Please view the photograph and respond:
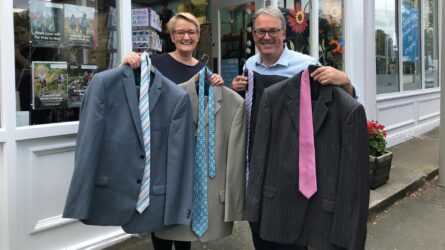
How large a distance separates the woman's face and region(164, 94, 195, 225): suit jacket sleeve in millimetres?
461

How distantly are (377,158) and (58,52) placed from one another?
3.64 meters

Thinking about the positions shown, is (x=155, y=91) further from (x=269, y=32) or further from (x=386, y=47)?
(x=386, y=47)

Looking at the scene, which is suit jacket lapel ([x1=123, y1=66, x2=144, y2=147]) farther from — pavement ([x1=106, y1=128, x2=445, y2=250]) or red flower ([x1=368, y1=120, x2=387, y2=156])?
red flower ([x1=368, y1=120, x2=387, y2=156])

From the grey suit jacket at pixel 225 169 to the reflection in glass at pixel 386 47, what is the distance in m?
5.45

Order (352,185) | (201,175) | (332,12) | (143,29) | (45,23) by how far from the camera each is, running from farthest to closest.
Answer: (332,12)
(143,29)
(45,23)
(201,175)
(352,185)

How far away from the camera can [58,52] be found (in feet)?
10.5

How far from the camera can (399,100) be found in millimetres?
7723

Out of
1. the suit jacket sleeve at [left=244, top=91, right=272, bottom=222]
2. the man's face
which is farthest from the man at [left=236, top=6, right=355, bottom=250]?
the suit jacket sleeve at [left=244, top=91, right=272, bottom=222]

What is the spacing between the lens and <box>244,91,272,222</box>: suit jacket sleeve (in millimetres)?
2197

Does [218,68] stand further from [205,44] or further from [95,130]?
[95,130]

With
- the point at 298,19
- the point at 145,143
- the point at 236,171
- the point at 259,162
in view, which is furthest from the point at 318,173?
the point at 298,19

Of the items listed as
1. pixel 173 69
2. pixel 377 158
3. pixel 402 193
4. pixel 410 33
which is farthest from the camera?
pixel 410 33

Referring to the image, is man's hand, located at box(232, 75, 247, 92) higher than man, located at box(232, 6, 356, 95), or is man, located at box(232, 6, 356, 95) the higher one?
man, located at box(232, 6, 356, 95)

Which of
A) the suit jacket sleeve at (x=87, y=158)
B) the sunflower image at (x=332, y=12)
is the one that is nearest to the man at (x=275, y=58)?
the suit jacket sleeve at (x=87, y=158)
